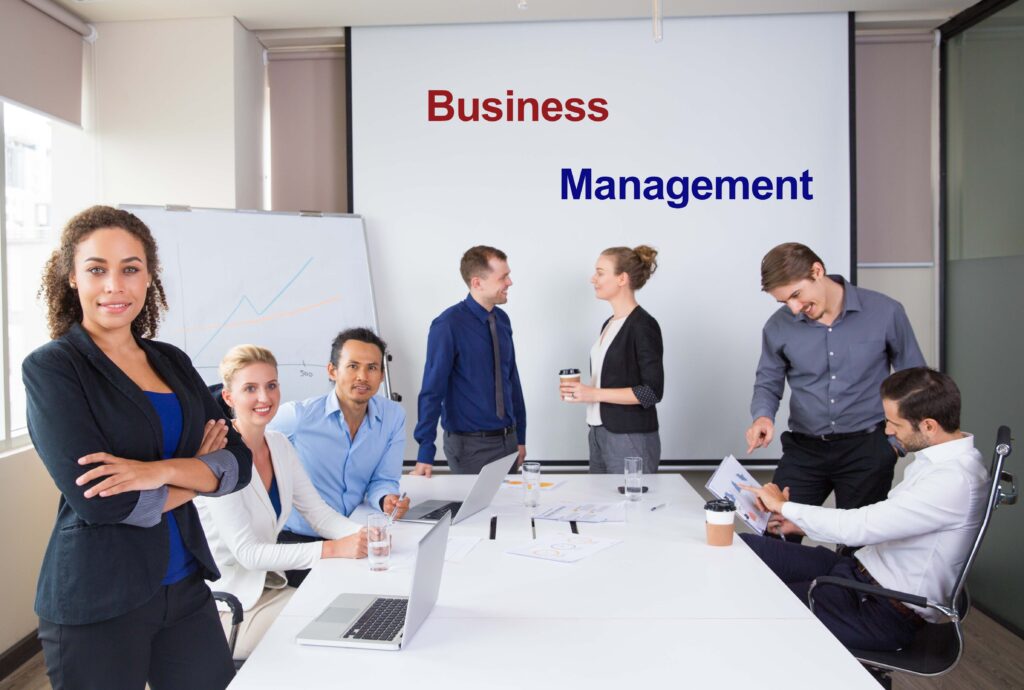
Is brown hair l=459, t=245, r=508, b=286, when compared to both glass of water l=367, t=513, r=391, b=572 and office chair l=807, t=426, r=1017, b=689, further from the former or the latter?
office chair l=807, t=426, r=1017, b=689

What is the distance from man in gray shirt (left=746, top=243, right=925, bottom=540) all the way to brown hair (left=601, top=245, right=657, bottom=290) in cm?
60

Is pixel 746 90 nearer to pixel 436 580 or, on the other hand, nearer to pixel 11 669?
pixel 436 580

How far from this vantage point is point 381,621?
5.69 feet

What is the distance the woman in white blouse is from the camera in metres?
2.22

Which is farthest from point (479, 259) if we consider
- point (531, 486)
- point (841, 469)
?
point (841, 469)

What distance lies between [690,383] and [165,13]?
3.32m

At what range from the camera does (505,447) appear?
369cm

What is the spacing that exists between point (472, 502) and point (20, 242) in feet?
8.58

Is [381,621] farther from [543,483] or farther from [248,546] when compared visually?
[543,483]

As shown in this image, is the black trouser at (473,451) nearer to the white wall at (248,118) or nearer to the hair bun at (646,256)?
the hair bun at (646,256)

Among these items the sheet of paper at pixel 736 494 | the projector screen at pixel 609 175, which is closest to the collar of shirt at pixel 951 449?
the sheet of paper at pixel 736 494

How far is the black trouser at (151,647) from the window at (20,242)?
2.34 metres

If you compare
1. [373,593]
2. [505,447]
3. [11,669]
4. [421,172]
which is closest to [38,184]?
[421,172]

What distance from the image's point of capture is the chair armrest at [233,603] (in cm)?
206
